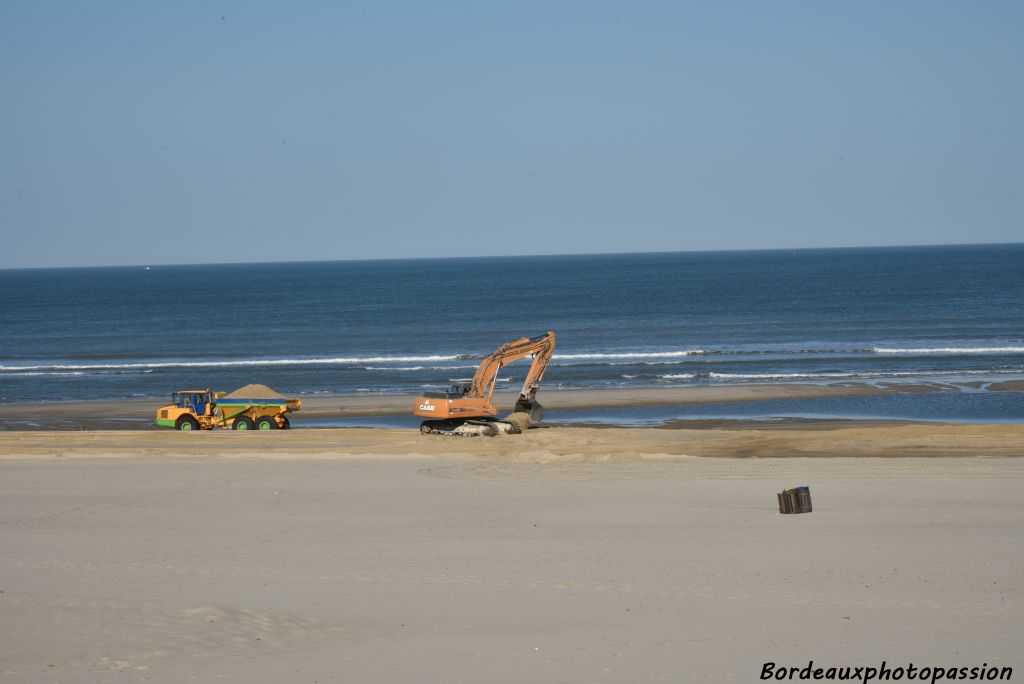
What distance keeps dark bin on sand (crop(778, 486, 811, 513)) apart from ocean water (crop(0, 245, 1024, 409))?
23.6 meters

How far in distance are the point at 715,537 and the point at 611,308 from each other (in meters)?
72.4

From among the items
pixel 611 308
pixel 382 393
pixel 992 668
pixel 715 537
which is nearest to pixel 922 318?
pixel 611 308

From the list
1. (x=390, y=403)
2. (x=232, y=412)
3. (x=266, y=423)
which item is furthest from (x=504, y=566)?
(x=390, y=403)

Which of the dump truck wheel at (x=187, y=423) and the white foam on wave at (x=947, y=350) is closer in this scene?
the dump truck wheel at (x=187, y=423)

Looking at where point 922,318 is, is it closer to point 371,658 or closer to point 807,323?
point 807,323

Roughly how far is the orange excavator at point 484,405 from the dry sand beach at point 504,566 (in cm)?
292

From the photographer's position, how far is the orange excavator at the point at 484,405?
89.9ft

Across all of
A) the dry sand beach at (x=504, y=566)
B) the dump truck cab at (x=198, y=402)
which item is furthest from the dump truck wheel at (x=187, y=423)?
the dry sand beach at (x=504, y=566)

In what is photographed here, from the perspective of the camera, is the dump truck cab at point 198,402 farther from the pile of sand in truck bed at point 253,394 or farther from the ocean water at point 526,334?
the ocean water at point 526,334

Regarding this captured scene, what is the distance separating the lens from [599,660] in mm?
10680

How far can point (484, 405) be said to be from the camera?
27750 millimetres

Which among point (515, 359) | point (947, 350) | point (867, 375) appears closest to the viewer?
point (515, 359)

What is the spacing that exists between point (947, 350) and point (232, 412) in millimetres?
33432

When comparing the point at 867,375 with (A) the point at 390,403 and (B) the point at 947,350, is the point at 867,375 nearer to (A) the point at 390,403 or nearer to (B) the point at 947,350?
(B) the point at 947,350
